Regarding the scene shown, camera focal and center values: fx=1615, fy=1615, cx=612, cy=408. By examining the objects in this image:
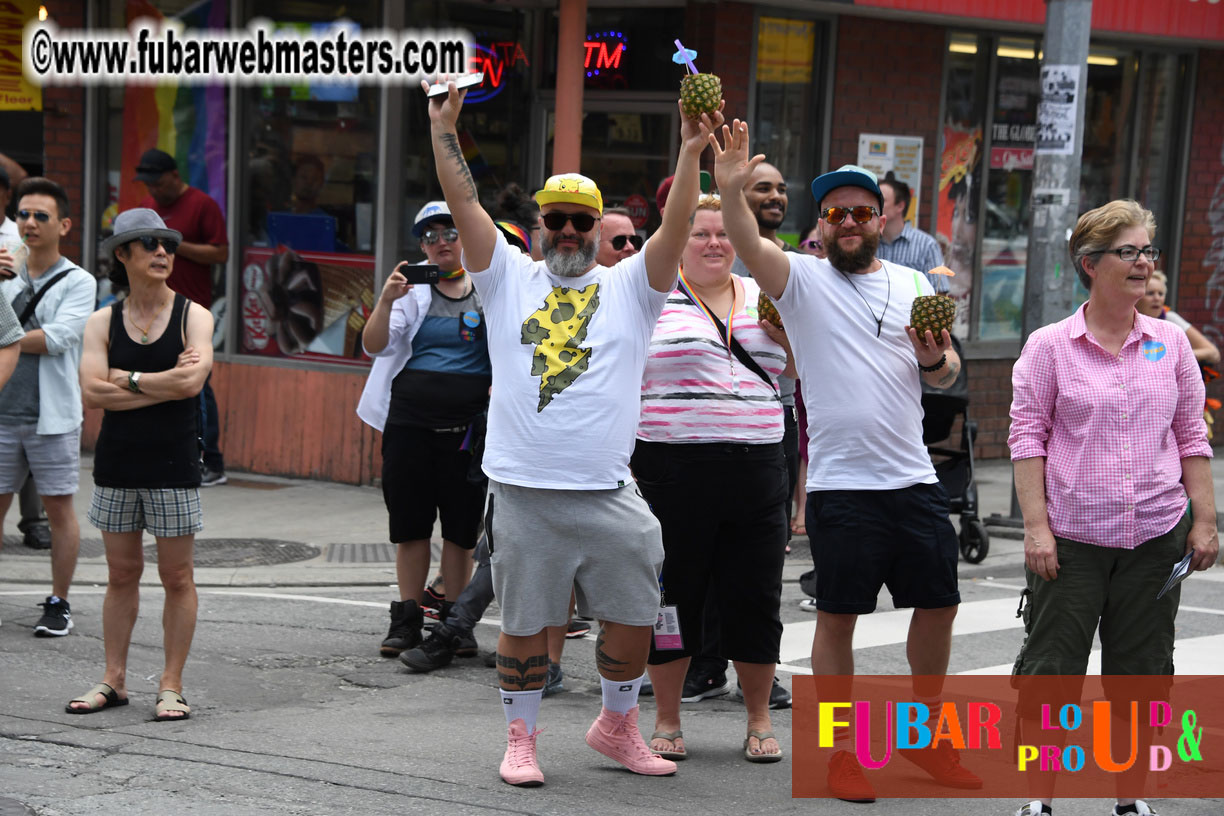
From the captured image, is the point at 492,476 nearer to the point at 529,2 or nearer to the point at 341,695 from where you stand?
the point at 341,695

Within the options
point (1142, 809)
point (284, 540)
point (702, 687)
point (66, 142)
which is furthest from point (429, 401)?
point (66, 142)

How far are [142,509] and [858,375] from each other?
2.79 meters

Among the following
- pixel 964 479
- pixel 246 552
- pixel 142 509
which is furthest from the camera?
pixel 246 552

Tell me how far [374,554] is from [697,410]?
4.55 metres

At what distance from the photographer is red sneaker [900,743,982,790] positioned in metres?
5.38

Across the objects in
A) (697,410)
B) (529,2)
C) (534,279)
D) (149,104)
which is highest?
(529,2)

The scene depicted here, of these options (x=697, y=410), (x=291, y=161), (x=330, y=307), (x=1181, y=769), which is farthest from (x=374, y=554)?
(x=1181, y=769)

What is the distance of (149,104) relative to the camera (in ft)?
41.8

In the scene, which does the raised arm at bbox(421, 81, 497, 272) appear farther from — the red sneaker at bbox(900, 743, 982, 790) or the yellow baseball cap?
→ the red sneaker at bbox(900, 743, 982, 790)

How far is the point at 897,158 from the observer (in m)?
12.9

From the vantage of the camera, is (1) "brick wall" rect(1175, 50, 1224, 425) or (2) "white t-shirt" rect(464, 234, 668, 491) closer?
(2) "white t-shirt" rect(464, 234, 668, 491)

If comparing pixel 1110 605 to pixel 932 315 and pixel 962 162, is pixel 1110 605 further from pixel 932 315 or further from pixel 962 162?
pixel 962 162

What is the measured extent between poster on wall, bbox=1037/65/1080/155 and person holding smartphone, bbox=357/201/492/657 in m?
4.79

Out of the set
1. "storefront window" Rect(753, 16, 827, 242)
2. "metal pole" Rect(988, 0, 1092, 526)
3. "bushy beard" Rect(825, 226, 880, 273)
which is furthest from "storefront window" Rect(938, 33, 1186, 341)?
"bushy beard" Rect(825, 226, 880, 273)
